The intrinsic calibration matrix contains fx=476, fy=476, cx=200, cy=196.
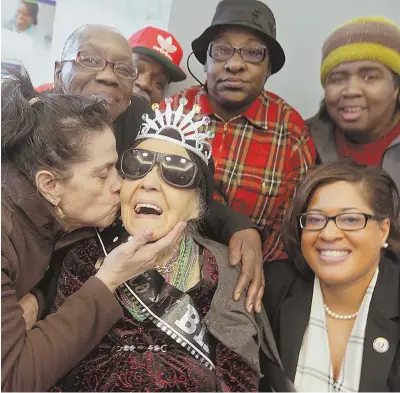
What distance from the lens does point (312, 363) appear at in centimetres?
116

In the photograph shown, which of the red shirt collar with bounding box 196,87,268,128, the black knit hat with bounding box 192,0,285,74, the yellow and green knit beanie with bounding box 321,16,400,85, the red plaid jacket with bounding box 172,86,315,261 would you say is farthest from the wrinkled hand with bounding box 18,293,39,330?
the yellow and green knit beanie with bounding box 321,16,400,85

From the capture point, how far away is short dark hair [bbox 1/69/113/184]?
40.5 inches

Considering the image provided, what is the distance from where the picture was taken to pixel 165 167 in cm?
109

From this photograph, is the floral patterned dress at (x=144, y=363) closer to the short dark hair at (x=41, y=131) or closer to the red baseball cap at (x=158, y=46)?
the short dark hair at (x=41, y=131)

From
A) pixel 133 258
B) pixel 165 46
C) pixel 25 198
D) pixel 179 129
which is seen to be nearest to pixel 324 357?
pixel 133 258

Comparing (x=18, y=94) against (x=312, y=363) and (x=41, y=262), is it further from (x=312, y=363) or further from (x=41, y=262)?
(x=312, y=363)

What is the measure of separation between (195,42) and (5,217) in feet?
2.30

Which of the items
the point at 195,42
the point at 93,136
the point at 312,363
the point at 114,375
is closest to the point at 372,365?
the point at 312,363

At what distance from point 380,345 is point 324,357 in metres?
0.13

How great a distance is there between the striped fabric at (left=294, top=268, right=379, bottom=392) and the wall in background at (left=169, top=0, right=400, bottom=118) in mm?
608

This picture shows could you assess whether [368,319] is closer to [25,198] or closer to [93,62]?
[25,198]

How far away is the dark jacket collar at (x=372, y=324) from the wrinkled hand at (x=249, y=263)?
10 cm

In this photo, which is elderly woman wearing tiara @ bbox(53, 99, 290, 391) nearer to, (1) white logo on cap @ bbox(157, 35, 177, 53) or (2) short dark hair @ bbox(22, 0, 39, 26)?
(1) white logo on cap @ bbox(157, 35, 177, 53)

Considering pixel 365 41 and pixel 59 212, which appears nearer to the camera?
pixel 59 212
